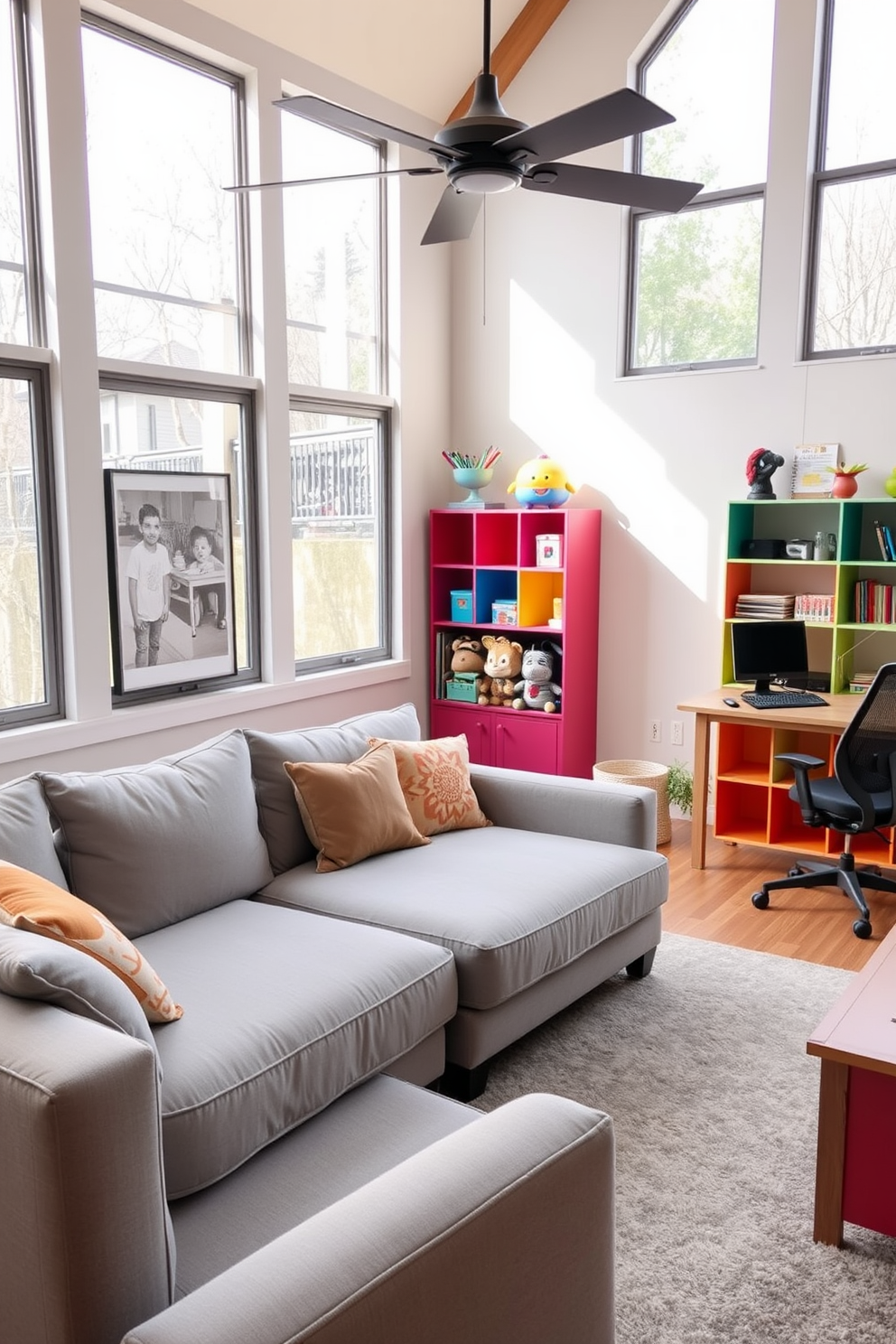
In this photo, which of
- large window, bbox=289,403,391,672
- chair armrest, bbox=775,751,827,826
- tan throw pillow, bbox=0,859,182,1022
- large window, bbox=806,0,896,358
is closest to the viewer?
tan throw pillow, bbox=0,859,182,1022

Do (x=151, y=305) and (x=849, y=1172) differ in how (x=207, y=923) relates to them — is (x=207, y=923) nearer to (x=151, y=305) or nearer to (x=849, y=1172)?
(x=849, y=1172)

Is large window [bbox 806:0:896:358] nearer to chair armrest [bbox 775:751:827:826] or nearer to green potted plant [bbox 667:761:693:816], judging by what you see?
chair armrest [bbox 775:751:827:826]

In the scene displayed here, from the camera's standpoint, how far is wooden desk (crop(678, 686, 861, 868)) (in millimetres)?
4105

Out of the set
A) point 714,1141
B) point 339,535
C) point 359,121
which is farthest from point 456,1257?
point 339,535

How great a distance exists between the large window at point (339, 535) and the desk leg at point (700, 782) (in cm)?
180

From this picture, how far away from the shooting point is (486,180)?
249 centimetres

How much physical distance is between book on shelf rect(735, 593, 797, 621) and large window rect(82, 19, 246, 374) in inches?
96.4

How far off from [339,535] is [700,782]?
2086 mm

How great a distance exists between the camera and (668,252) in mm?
5086

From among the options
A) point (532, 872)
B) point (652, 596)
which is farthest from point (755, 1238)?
point (652, 596)

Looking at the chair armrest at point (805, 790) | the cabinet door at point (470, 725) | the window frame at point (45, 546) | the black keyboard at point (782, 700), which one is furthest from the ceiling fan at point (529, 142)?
the cabinet door at point (470, 725)

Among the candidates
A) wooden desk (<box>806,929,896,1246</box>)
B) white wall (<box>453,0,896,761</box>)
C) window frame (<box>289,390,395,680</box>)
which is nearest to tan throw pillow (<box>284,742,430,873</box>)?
wooden desk (<box>806,929,896,1246</box>)

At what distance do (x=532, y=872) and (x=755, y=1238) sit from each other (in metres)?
1.11

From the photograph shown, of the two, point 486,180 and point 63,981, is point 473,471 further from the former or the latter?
point 63,981
